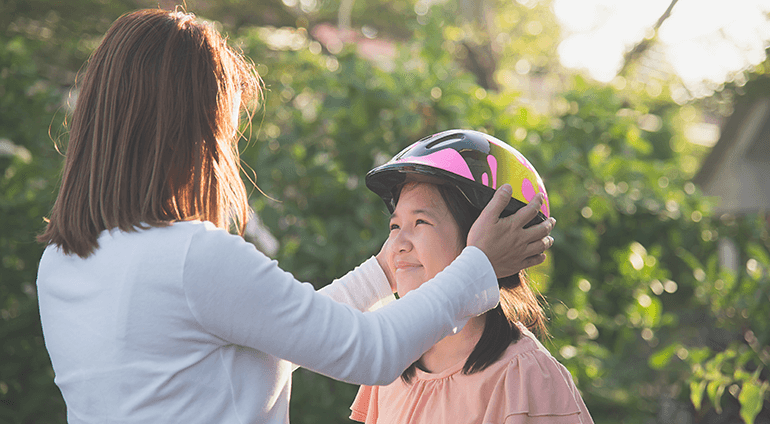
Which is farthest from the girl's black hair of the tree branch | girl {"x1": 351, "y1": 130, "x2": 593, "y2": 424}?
the tree branch

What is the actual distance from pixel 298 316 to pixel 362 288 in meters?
0.75

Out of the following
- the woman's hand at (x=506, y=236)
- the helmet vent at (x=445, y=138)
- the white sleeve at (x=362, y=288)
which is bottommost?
the white sleeve at (x=362, y=288)

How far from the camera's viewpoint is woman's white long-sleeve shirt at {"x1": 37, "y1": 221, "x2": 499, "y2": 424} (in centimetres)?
115

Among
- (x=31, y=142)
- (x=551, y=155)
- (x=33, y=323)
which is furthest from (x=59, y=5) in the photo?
(x=551, y=155)

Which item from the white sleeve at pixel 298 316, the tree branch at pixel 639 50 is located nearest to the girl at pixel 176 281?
the white sleeve at pixel 298 316

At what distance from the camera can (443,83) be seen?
3.14m

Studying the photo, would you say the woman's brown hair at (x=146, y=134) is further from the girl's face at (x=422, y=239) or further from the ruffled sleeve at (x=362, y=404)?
the ruffled sleeve at (x=362, y=404)

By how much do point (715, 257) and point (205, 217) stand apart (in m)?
3.07

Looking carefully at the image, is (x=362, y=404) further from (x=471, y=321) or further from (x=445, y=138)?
(x=445, y=138)

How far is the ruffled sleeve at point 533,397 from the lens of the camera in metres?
1.60

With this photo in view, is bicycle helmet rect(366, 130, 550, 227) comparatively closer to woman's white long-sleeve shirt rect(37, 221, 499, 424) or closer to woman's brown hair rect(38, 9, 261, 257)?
woman's white long-sleeve shirt rect(37, 221, 499, 424)

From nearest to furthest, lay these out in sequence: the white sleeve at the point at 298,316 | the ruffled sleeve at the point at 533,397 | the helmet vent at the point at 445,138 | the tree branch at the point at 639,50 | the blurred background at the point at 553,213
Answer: the white sleeve at the point at 298,316 < the ruffled sleeve at the point at 533,397 < the helmet vent at the point at 445,138 < the blurred background at the point at 553,213 < the tree branch at the point at 639,50

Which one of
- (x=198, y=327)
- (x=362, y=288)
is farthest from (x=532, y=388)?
(x=198, y=327)

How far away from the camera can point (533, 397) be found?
1618 mm
